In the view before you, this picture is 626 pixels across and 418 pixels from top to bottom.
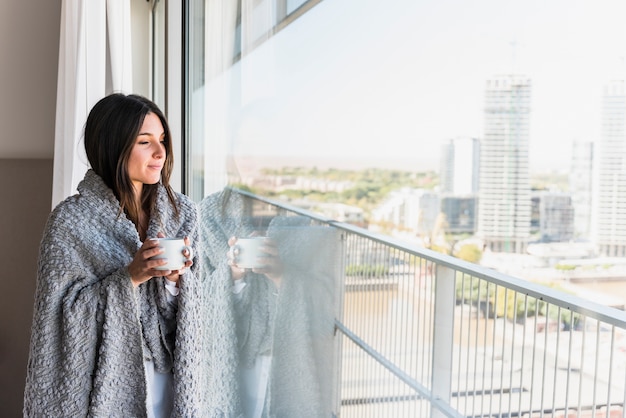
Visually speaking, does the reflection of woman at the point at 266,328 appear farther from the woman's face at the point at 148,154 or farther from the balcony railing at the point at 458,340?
the woman's face at the point at 148,154

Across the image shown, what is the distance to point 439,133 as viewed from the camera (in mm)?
1167

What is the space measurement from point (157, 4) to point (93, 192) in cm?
209

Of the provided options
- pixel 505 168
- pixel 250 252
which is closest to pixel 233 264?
pixel 250 252

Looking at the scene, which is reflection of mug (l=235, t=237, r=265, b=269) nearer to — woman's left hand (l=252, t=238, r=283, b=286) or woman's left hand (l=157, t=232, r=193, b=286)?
woman's left hand (l=252, t=238, r=283, b=286)

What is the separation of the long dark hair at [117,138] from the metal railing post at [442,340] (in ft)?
2.17

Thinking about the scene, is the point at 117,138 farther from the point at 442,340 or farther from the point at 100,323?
the point at 442,340

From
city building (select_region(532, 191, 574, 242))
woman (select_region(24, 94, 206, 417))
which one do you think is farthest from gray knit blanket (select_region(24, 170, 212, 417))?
city building (select_region(532, 191, 574, 242))

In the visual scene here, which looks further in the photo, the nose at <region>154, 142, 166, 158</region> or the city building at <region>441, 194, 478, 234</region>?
the nose at <region>154, 142, 166, 158</region>

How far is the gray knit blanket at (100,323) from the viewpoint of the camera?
53.7 inches

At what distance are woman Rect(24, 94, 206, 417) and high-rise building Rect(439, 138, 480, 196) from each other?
50cm

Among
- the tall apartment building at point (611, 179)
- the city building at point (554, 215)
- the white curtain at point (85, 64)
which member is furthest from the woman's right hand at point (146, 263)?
the white curtain at point (85, 64)

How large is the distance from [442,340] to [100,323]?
28.3 inches

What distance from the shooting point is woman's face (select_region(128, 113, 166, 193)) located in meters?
1.46

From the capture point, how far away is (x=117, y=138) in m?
1.45
